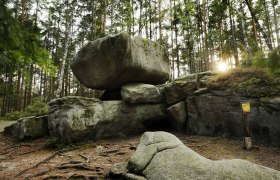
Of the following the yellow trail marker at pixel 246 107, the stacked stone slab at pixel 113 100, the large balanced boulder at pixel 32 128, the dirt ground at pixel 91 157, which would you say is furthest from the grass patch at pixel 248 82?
the large balanced boulder at pixel 32 128

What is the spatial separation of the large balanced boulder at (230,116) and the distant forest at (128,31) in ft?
6.51

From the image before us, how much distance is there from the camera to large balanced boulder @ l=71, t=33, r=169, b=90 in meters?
10.8

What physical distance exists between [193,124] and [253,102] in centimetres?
307

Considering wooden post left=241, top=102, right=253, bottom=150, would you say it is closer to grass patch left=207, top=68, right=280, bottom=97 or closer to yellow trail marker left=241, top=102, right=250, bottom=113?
yellow trail marker left=241, top=102, right=250, bottom=113

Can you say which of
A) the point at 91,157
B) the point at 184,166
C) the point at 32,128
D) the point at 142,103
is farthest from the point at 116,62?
the point at 184,166

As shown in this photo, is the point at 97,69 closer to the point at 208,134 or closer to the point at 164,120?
the point at 164,120

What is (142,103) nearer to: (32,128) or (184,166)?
(32,128)

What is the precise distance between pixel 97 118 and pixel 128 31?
33.0 ft

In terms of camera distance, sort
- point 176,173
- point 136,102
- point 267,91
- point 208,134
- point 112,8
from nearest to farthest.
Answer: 1. point 176,173
2. point 267,91
3. point 208,134
4. point 136,102
5. point 112,8

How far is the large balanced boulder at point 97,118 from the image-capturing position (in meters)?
9.45

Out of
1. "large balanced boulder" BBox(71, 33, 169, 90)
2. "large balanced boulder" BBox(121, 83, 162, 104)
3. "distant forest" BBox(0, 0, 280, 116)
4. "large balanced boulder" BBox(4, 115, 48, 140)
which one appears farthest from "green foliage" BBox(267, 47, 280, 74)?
"large balanced boulder" BBox(4, 115, 48, 140)

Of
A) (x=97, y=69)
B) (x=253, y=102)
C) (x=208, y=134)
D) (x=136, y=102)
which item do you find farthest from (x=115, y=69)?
(x=253, y=102)

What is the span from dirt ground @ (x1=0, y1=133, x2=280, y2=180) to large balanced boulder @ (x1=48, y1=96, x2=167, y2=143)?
0.65 meters

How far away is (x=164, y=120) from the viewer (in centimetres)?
1166
